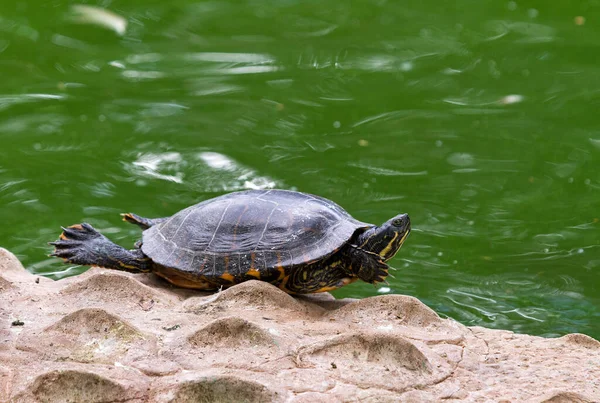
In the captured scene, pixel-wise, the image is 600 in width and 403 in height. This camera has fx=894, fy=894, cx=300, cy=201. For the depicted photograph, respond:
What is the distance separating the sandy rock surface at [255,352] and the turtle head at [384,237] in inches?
18.0

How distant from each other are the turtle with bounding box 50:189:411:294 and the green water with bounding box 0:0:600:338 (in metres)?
1.15

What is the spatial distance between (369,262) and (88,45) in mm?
6252

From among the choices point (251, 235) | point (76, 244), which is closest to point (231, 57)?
point (76, 244)

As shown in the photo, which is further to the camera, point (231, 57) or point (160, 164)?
point (231, 57)

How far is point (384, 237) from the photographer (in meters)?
4.36

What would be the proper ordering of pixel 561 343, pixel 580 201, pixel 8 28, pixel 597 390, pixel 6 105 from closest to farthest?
pixel 597 390
pixel 561 343
pixel 580 201
pixel 6 105
pixel 8 28

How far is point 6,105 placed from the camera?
8461 mm

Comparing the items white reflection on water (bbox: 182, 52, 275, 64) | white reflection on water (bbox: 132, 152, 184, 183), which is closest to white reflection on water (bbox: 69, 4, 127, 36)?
white reflection on water (bbox: 182, 52, 275, 64)

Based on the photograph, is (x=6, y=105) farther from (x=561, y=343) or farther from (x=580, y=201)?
(x=561, y=343)

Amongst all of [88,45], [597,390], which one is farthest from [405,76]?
[597,390]

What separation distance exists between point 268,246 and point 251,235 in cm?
11

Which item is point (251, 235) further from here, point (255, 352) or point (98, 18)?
point (98, 18)

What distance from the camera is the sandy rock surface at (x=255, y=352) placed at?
3066mm

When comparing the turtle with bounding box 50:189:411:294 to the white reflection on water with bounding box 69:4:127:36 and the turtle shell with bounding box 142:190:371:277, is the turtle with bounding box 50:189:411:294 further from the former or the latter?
the white reflection on water with bounding box 69:4:127:36
